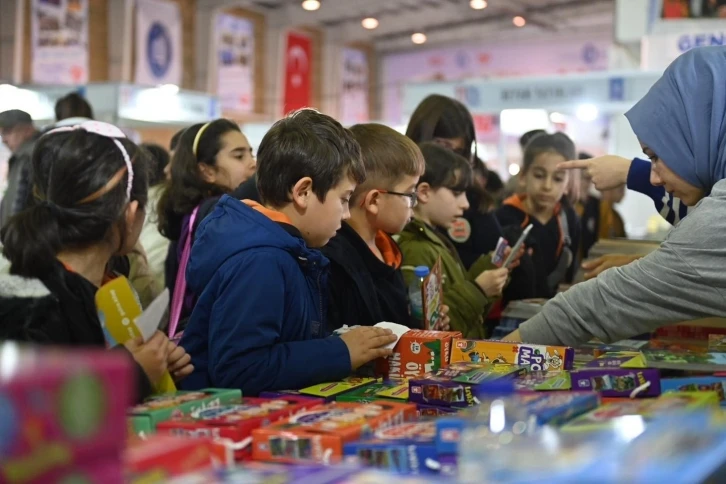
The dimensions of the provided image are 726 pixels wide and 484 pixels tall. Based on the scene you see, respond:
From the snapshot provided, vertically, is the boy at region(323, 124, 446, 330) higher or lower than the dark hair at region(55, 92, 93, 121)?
lower

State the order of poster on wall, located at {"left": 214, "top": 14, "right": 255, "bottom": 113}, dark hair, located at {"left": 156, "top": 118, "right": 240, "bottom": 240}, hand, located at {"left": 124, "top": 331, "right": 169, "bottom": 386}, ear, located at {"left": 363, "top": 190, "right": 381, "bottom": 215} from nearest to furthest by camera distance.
A: hand, located at {"left": 124, "top": 331, "right": 169, "bottom": 386} < ear, located at {"left": 363, "top": 190, "right": 381, "bottom": 215} < dark hair, located at {"left": 156, "top": 118, "right": 240, "bottom": 240} < poster on wall, located at {"left": 214, "top": 14, "right": 255, "bottom": 113}

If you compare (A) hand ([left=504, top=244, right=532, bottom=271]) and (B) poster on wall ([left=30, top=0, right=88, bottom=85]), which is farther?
(B) poster on wall ([left=30, top=0, right=88, bottom=85])

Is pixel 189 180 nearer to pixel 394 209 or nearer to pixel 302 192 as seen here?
pixel 394 209

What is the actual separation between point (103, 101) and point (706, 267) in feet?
21.5

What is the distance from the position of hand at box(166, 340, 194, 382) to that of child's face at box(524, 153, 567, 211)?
109 inches

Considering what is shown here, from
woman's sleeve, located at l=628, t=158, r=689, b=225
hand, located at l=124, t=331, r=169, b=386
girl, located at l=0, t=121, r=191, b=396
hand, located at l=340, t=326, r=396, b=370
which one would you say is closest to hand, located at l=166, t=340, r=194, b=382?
girl, located at l=0, t=121, r=191, b=396

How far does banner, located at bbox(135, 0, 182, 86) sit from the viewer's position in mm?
14172

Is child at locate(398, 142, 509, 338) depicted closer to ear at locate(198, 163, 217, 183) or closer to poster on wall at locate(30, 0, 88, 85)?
ear at locate(198, 163, 217, 183)

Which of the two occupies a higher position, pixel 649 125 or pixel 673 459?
pixel 649 125

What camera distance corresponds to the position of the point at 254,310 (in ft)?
6.48

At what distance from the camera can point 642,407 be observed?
4.72 feet

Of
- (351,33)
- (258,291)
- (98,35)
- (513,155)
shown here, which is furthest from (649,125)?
(351,33)

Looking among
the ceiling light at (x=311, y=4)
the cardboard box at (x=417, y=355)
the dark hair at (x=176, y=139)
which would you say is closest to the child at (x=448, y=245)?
the cardboard box at (x=417, y=355)

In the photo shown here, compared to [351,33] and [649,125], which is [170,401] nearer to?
[649,125]
